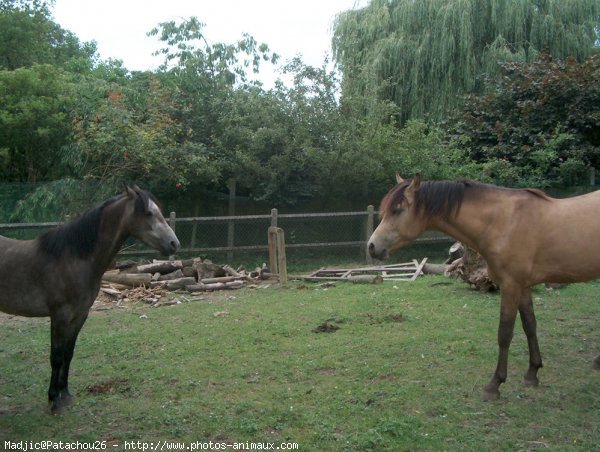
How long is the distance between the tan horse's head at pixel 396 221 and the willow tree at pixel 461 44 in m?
12.4

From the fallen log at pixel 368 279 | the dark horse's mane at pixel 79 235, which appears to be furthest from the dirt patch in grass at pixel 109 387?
the fallen log at pixel 368 279

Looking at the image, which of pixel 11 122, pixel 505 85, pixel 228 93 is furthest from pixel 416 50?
pixel 11 122

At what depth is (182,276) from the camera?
37.1 feet

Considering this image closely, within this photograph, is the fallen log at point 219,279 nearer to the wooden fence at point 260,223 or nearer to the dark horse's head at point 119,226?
the wooden fence at point 260,223

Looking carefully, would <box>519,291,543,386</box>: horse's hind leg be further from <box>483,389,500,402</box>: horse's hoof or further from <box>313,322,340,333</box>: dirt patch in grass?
<box>313,322,340,333</box>: dirt patch in grass

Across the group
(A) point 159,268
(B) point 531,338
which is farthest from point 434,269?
(B) point 531,338

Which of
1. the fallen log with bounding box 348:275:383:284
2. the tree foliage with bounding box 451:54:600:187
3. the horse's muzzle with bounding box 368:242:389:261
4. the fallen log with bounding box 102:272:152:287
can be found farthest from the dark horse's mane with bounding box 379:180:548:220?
the tree foliage with bounding box 451:54:600:187

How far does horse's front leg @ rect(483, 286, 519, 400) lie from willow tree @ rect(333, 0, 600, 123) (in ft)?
41.9

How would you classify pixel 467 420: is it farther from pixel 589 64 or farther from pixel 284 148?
pixel 589 64

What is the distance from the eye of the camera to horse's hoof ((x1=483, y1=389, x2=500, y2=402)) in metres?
4.63

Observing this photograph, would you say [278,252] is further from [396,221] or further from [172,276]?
[396,221]

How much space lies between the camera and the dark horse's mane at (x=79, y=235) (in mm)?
4734

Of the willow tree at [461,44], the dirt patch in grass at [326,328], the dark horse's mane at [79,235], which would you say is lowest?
the dirt patch in grass at [326,328]

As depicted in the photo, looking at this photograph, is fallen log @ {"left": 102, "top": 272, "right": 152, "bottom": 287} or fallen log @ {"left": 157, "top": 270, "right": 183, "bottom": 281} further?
fallen log @ {"left": 157, "top": 270, "right": 183, "bottom": 281}
